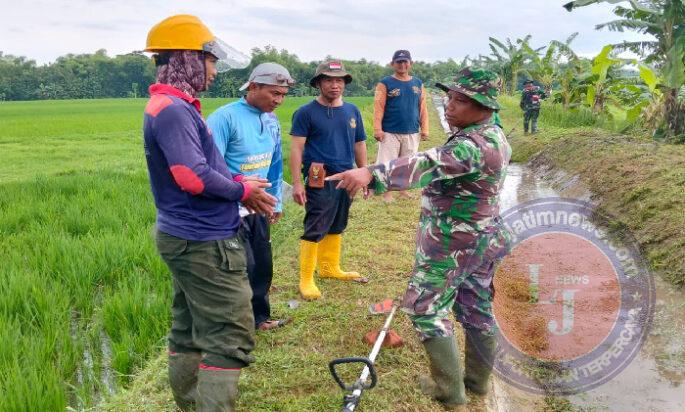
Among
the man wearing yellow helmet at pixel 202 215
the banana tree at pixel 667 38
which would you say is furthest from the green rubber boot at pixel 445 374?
the banana tree at pixel 667 38

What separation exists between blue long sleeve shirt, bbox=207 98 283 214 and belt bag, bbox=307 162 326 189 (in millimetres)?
530

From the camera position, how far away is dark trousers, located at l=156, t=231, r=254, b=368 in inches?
79.5

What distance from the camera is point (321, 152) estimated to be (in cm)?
368

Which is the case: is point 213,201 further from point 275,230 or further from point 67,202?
point 67,202

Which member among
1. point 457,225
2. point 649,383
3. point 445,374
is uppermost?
point 457,225

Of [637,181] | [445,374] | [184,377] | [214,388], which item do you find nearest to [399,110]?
[637,181]

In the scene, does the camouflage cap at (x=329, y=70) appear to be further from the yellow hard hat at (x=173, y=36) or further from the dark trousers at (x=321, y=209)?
the yellow hard hat at (x=173, y=36)

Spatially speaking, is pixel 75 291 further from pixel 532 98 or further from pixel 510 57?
pixel 510 57

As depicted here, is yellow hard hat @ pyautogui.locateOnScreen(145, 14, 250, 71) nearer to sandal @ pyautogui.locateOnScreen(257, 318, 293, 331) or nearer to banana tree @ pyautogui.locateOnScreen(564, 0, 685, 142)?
sandal @ pyautogui.locateOnScreen(257, 318, 293, 331)

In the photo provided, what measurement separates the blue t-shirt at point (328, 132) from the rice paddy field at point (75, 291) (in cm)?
146

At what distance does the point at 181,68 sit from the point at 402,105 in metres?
4.11

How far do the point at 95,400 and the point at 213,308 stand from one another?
1129mm

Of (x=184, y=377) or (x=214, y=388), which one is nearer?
(x=214, y=388)

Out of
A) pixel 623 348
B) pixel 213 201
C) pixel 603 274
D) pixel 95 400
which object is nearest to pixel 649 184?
pixel 603 274
